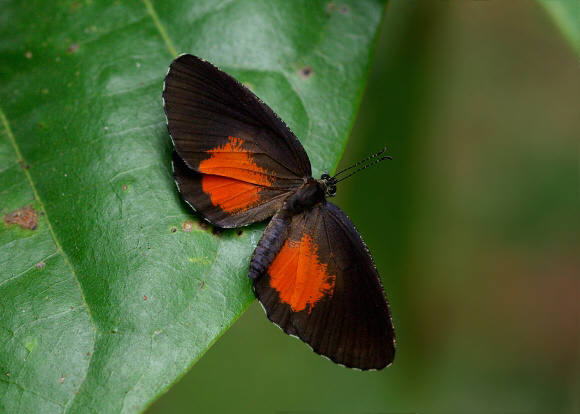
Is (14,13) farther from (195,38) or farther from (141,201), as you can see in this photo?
(141,201)

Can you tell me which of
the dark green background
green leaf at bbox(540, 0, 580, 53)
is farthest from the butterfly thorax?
green leaf at bbox(540, 0, 580, 53)

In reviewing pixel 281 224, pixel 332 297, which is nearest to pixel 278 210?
pixel 281 224

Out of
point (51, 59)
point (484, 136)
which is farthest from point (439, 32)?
point (484, 136)

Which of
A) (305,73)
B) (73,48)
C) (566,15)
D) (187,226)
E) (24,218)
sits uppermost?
(566,15)

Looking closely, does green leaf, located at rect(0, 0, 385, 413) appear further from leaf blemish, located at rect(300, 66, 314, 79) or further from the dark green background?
the dark green background

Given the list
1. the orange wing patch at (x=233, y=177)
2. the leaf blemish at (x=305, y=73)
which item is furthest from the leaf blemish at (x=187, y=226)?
the leaf blemish at (x=305, y=73)

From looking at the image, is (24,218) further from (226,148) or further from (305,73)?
(305,73)
